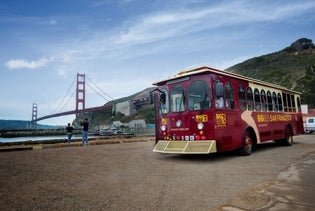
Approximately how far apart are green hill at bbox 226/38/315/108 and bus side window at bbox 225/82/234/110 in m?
38.5

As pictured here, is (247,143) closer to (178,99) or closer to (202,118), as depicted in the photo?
(202,118)

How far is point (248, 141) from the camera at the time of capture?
8.69m

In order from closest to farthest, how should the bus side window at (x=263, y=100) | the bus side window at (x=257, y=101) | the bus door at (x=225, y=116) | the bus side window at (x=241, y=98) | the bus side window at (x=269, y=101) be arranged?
the bus door at (x=225, y=116), the bus side window at (x=241, y=98), the bus side window at (x=257, y=101), the bus side window at (x=263, y=100), the bus side window at (x=269, y=101)

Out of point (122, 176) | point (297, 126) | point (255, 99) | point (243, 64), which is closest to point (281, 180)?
point (122, 176)

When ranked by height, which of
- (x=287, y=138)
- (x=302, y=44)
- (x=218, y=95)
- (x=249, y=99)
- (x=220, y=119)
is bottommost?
(x=287, y=138)

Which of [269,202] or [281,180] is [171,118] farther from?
[269,202]

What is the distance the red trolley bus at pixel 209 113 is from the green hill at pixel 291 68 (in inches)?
1459

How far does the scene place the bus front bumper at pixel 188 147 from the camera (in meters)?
6.96

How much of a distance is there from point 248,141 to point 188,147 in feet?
9.00

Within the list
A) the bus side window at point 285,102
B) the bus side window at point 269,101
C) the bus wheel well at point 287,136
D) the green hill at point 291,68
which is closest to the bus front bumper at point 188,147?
the bus side window at point 269,101

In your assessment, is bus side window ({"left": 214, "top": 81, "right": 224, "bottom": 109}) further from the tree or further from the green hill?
the tree

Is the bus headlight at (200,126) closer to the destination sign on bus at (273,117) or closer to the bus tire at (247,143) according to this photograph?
the bus tire at (247,143)

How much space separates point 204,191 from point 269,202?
1.03 meters

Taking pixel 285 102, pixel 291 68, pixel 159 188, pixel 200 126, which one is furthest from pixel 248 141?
pixel 291 68
